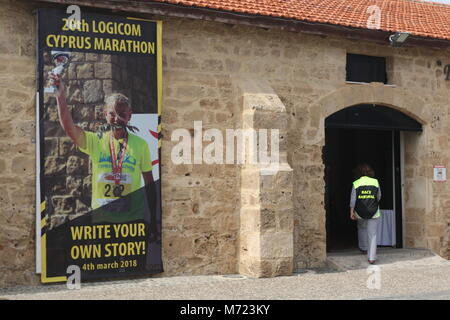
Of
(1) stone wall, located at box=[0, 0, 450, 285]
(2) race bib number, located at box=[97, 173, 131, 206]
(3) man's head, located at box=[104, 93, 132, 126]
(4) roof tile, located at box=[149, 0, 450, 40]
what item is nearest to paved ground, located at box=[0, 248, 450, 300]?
(1) stone wall, located at box=[0, 0, 450, 285]

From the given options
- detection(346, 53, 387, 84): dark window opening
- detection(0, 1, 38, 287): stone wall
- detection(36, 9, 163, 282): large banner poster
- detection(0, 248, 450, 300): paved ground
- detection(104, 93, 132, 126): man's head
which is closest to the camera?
detection(0, 248, 450, 300): paved ground

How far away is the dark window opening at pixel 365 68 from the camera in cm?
1034

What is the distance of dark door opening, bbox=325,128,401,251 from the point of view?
37.7 ft

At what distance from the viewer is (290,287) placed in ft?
25.8

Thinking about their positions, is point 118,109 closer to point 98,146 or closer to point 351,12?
point 98,146

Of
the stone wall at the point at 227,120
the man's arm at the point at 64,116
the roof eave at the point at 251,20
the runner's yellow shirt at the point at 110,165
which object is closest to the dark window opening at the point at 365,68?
the stone wall at the point at 227,120

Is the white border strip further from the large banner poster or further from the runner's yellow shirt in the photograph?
the runner's yellow shirt

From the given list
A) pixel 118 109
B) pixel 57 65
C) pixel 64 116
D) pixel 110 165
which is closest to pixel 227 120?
pixel 118 109

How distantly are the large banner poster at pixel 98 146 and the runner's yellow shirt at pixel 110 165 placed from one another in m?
0.01

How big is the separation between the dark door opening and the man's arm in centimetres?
512

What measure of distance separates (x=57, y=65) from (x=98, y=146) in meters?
1.19

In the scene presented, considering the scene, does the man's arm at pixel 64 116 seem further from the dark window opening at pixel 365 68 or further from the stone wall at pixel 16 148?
the dark window opening at pixel 365 68

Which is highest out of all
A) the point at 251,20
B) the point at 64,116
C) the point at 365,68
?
the point at 251,20
